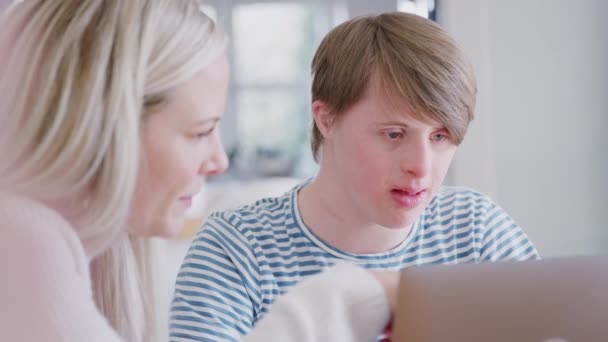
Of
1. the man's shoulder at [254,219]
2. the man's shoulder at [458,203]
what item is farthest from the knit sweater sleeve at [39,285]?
the man's shoulder at [458,203]

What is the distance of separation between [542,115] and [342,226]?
2.13 ft

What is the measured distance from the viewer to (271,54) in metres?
3.80

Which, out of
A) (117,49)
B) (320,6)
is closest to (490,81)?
(117,49)

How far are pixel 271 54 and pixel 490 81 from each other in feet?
8.00

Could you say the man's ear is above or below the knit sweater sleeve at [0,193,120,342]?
above

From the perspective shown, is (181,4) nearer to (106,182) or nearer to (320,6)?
(106,182)

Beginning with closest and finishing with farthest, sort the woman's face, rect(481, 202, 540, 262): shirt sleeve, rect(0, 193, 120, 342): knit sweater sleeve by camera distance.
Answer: rect(0, 193, 120, 342): knit sweater sleeve, the woman's face, rect(481, 202, 540, 262): shirt sleeve

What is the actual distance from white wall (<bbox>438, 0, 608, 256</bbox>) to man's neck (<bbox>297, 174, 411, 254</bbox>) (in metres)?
0.50

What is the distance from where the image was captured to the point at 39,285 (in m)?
0.57

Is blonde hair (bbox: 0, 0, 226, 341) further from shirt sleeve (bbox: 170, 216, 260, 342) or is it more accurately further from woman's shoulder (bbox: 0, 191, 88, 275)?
shirt sleeve (bbox: 170, 216, 260, 342)

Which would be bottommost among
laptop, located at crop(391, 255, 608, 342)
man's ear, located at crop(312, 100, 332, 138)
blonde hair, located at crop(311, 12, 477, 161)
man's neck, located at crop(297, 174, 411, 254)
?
man's neck, located at crop(297, 174, 411, 254)

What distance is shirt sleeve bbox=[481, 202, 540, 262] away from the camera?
1.02 m

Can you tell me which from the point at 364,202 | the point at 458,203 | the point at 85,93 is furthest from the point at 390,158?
the point at 85,93

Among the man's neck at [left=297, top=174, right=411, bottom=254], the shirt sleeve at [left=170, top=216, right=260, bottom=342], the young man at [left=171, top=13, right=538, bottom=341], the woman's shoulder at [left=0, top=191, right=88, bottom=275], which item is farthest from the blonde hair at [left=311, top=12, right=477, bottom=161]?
the woman's shoulder at [left=0, top=191, right=88, bottom=275]
